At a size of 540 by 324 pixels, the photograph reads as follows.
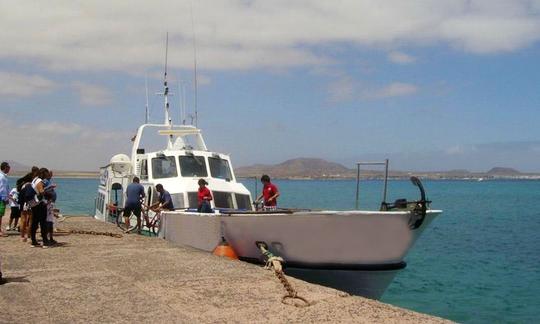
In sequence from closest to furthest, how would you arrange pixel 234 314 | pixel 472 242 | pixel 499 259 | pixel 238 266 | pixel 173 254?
pixel 234 314
pixel 238 266
pixel 173 254
pixel 499 259
pixel 472 242

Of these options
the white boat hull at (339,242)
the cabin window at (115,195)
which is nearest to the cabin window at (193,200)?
the white boat hull at (339,242)

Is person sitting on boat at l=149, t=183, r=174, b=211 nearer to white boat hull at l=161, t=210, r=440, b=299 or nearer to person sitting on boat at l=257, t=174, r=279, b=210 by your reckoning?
person sitting on boat at l=257, t=174, r=279, b=210

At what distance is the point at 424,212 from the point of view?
1088cm

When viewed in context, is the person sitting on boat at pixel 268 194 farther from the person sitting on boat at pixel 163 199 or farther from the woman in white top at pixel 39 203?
the woman in white top at pixel 39 203

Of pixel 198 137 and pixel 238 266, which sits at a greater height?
pixel 198 137

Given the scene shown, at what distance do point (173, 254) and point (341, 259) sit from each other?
3409 millimetres

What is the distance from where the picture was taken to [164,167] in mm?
16594

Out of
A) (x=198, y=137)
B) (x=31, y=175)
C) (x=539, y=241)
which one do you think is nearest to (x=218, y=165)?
(x=198, y=137)

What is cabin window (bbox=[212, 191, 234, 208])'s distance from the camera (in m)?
15.2

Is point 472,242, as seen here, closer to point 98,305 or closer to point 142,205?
point 142,205

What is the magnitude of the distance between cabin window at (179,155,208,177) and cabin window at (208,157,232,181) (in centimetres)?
25

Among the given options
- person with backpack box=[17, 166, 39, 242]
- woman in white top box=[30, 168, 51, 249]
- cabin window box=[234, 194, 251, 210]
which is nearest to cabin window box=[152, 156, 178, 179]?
cabin window box=[234, 194, 251, 210]

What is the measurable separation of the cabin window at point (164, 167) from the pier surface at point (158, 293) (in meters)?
5.05

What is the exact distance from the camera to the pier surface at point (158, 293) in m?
6.74
